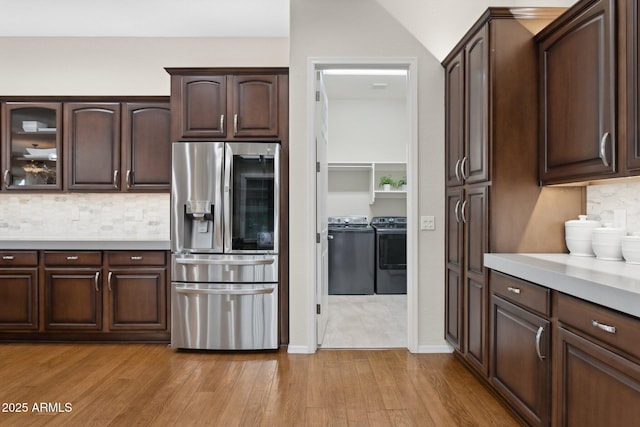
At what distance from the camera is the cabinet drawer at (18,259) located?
368cm

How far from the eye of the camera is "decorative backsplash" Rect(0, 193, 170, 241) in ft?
14.2

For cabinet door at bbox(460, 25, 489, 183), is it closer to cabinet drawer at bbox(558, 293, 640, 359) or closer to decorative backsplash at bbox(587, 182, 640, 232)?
decorative backsplash at bbox(587, 182, 640, 232)

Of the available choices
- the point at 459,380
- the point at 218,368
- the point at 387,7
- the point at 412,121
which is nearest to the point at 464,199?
the point at 412,121

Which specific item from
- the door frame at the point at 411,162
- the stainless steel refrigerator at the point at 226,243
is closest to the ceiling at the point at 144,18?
the door frame at the point at 411,162

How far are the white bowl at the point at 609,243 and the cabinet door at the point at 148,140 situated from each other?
11.1 ft

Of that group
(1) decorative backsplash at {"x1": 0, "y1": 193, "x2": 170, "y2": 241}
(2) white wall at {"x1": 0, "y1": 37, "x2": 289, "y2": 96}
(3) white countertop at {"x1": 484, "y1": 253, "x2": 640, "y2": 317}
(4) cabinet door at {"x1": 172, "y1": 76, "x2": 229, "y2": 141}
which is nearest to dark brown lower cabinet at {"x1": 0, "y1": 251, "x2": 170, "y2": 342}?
(1) decorative backsplash at {"x1": 0, "y1": 193, "x2": 170, "y2": 241}

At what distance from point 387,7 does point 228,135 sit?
5.63 ft

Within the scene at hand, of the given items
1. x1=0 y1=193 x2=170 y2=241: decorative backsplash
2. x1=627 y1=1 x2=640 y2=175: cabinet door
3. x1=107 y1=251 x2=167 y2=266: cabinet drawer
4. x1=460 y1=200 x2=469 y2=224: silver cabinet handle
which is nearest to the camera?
x1=627 y1=1 x2=640 y2=175: cabinet door

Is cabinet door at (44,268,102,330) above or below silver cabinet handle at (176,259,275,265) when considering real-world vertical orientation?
below

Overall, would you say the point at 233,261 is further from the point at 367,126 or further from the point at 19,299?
the point at 367,126

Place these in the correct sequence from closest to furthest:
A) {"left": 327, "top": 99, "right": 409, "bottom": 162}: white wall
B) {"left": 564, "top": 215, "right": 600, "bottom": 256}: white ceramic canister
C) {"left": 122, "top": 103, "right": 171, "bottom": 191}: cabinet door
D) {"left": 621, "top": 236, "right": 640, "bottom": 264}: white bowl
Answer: {"left": 621, "top": 236, "right": 640, "bottom": 264}: white bowl → {"left": 564, "top": 215, "right": 600, "bottom": 256}: white ceramic canister → {"left": 122, "top": 103, "right": 171, "bottom": 191}: cabinet door → {"left": 327, "top": 99, "right": 409, "bottom": 162}: white wall

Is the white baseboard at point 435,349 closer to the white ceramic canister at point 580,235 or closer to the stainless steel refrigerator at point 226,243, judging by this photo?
the stainless steel refrigerator at point 226,243

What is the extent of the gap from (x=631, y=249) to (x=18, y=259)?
4.53m

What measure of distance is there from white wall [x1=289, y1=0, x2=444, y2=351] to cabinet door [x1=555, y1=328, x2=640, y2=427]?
1645 mm
